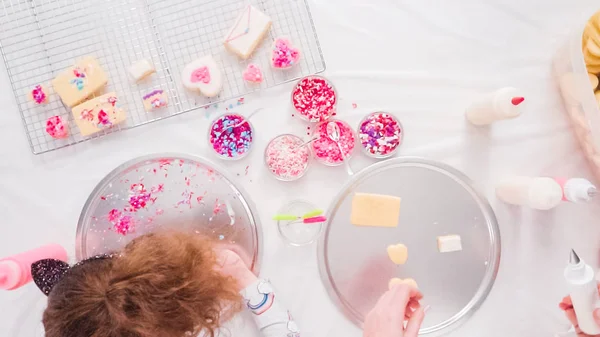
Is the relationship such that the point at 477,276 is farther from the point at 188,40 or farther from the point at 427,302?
the point at 188,40

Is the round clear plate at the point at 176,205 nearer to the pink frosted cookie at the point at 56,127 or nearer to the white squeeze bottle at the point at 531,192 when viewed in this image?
the pink frosted cookie at the point at 56,127

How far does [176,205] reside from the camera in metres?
1.15

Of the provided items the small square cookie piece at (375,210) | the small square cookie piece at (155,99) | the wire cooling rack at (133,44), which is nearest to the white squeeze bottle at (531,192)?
the small square cookie piece at (375,210)

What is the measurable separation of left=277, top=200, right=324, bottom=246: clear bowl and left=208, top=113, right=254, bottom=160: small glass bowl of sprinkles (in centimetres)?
16

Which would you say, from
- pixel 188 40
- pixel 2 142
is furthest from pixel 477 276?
pixel 2 142

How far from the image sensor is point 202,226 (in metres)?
1.14

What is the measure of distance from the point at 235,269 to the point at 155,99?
0.42 meters

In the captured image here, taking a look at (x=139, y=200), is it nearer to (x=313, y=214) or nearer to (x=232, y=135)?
(x=232, y=135)

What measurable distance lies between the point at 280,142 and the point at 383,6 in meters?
0.40

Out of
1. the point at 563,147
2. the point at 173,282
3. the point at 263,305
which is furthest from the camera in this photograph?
the point at 563,147

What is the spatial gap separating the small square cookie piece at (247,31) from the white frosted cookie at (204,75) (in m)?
0.06

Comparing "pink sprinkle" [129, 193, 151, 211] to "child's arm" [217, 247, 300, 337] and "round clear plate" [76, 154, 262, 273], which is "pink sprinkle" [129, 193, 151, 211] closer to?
"round clear plate" [76, 154, 262, 273]

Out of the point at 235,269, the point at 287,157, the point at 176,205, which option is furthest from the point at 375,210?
the point at 176,205

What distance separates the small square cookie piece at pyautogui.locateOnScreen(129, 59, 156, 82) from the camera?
3.71ft
